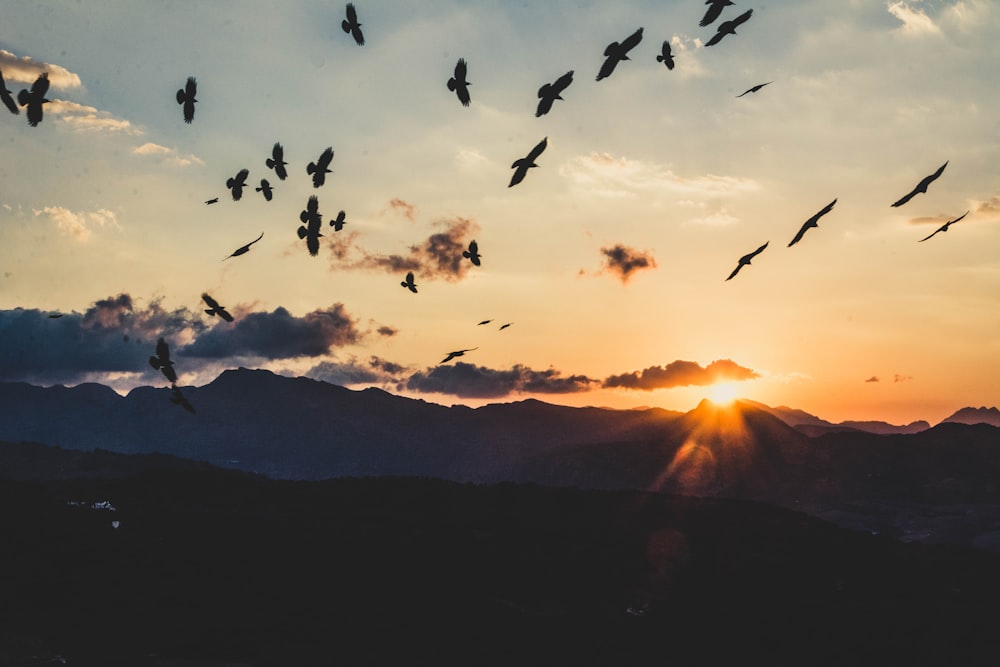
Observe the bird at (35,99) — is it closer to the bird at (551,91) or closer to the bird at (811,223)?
the bird at (551,91)

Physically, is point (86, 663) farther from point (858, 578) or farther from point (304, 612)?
point (858, 578)

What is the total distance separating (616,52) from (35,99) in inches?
549

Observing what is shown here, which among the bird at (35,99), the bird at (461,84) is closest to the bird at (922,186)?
the bird at (461,84)

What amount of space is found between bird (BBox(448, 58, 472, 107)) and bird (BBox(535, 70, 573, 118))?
5.20ft

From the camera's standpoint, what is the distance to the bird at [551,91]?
17297 millimetres

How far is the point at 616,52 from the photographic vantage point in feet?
56.9

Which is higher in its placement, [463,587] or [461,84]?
[461,84]

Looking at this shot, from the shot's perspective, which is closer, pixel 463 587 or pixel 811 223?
pixel 811 223

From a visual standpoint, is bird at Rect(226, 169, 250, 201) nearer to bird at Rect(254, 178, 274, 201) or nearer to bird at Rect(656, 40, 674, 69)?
bird at Rect(254, 178, 274, 201)

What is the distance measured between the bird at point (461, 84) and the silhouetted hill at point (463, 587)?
56.8 feet

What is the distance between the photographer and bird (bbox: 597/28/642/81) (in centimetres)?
1713

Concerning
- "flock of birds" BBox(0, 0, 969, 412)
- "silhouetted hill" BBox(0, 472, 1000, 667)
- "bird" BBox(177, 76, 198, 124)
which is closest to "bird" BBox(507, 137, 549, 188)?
"flock of birds" BBox(0, 0, 969, 412)

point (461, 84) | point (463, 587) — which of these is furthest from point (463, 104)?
point (463, 587)

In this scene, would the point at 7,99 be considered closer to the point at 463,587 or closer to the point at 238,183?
the point at 238,183
